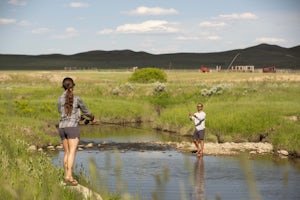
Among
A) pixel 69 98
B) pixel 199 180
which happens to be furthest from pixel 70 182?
pixel 199 180

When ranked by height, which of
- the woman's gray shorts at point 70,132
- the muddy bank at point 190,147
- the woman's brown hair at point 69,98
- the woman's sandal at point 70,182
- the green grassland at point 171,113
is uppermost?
the woman's brown hair at point 69,98

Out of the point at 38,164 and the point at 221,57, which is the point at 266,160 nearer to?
the point at 38,164

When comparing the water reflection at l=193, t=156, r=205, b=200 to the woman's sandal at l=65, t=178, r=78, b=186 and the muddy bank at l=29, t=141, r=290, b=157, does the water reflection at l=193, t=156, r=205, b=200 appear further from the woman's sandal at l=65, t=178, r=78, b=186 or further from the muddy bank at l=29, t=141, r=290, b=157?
the woman's sandal at l=65, t=178, r=78, b=186

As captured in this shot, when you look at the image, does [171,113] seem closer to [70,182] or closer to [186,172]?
[186,172]

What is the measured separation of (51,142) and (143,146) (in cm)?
424

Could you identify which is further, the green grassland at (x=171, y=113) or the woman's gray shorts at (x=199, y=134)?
the green grassland at (x=171, y=113)

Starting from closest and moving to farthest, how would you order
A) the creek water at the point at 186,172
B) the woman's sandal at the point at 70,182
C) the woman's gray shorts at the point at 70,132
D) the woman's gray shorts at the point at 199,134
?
the woman's sandal at the point at 70,182 < the woman's gray shorts at the point at 70,132 < the creek water at the point at 186,172 < the woman's gray shorts at the point at 199,134

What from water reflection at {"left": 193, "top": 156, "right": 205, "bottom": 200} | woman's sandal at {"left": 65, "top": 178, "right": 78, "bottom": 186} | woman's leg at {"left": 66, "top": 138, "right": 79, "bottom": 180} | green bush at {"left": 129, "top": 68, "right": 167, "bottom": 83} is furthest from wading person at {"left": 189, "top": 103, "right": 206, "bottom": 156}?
green bush at {"left": 129, "top": 68, "right": 167, "bottom": 83}

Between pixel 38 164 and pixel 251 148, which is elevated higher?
pixel 38 164

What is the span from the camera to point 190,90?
164 feet

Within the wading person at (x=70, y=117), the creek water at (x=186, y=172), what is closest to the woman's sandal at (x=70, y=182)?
the wading person at (x=70, y=117)

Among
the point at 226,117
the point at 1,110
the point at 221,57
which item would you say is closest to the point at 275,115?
the point at 226,117

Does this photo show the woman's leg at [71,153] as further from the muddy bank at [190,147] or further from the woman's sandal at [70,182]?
the muddy bank at [190,147]

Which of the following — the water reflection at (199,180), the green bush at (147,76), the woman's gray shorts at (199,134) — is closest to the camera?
the water reflection at (199,180)
